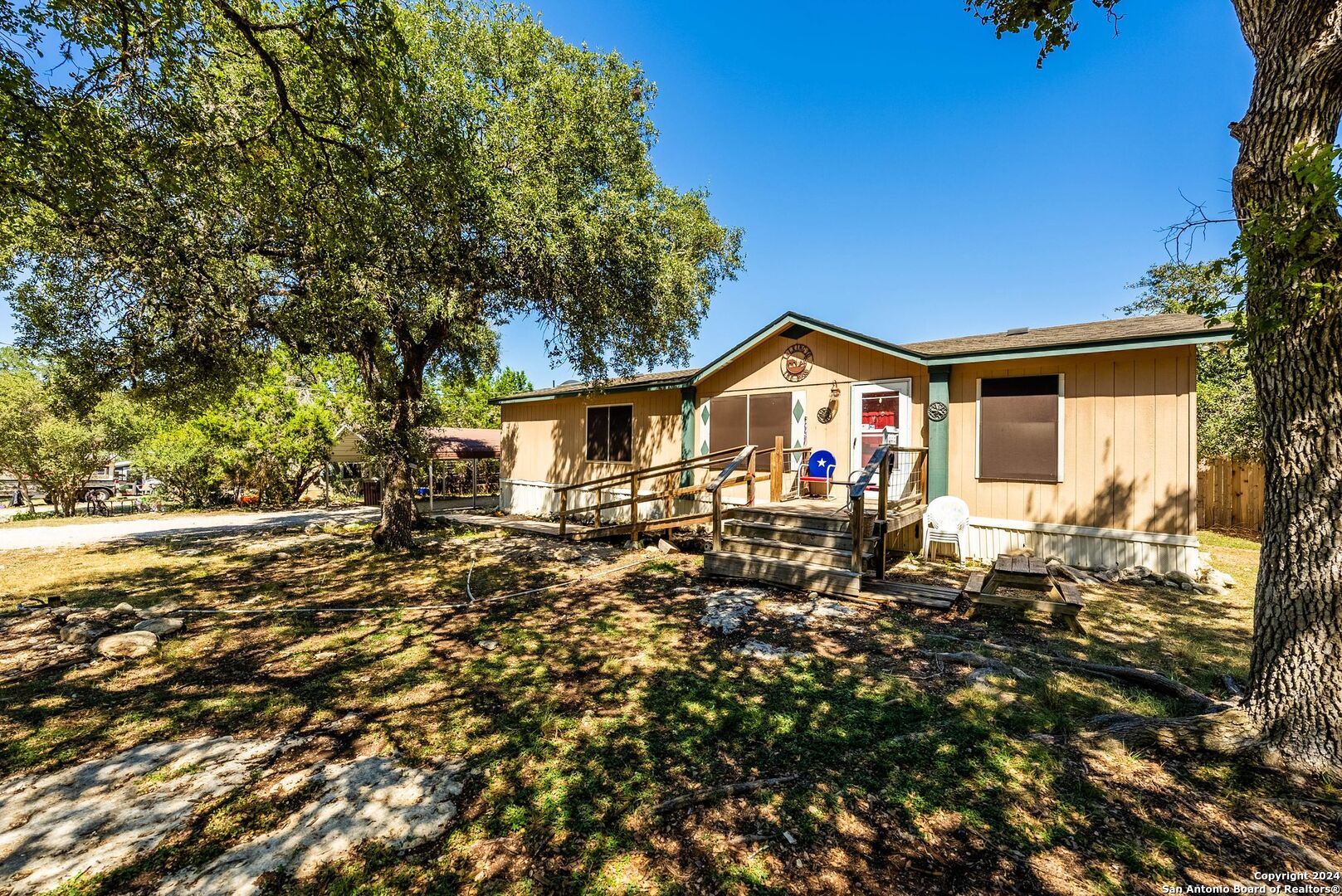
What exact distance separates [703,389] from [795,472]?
2.98 metres

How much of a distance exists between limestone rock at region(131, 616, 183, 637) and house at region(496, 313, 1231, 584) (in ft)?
21.4

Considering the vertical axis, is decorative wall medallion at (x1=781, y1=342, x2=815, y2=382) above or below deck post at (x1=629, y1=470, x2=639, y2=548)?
above

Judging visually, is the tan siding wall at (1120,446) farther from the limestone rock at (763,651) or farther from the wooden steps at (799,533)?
the limestone rock at (763,651)

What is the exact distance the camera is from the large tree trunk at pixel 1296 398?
256 cm

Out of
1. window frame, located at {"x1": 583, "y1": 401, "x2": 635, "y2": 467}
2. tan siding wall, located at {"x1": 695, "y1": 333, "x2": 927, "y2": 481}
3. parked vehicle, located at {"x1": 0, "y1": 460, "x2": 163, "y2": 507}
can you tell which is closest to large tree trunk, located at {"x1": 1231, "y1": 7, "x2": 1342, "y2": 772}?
tan siding wall, located at {"x1": 695, "y1": 333, "x2": 927, "y2": 481}

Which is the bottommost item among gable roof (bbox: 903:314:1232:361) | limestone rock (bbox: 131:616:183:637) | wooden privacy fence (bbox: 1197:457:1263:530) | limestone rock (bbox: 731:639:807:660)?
limestone rock (bbox: 131:616:183:637)

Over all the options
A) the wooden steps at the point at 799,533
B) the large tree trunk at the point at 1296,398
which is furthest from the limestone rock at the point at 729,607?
the large tree trunk at the point at 1296,398

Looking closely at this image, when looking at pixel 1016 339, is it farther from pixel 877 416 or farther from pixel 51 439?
pixel 51 439

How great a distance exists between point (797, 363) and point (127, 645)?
32.7ft

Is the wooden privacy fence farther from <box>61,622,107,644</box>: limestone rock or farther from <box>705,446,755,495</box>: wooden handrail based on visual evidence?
<box>61,622,107,644</box>: limestone rock

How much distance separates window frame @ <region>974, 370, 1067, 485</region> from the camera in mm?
7750

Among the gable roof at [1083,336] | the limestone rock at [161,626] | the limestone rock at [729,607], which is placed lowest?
the limestone rock at [161,626]

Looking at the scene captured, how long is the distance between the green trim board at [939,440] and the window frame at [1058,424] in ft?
1.34

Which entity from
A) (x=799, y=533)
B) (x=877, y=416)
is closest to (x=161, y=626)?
(x=799, y=533)
